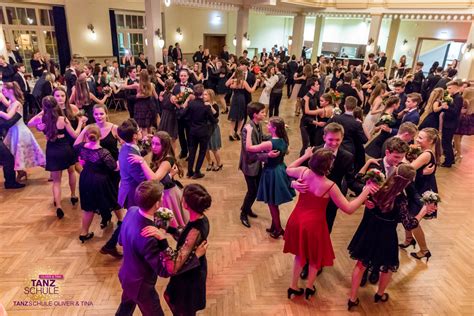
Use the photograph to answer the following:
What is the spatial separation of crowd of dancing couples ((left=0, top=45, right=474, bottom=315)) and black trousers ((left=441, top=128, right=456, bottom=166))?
0.18 feet

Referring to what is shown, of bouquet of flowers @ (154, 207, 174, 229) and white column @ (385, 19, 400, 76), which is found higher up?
white column @ (385, 19, 400, 76)

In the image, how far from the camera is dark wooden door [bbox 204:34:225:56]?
17322 millimetres

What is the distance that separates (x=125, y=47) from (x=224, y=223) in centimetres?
1217

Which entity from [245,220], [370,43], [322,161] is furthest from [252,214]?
[370,43]

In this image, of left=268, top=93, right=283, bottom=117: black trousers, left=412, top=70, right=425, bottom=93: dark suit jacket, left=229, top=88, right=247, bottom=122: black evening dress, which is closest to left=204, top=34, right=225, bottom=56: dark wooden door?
left=268, top=93, right=283, bottom=117: black trousers

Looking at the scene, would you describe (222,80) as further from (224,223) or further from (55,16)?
(224,223)

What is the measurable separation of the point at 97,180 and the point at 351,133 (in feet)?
9.44

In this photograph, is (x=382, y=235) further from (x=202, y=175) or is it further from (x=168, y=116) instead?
(x=168, y=116)

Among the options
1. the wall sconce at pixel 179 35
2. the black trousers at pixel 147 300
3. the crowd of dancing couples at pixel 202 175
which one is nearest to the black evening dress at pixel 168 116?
the crowd of dancing couples at pixel 202 175

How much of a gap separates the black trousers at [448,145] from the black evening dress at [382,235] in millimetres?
4391

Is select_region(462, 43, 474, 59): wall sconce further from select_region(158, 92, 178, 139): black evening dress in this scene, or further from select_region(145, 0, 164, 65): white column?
select_region(158, 92, 178, 139): black evening dress

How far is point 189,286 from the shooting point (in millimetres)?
2135

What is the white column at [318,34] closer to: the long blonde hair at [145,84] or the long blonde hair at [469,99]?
the long blonde hair at [469,99]

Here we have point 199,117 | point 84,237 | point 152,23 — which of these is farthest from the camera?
point 152,23
